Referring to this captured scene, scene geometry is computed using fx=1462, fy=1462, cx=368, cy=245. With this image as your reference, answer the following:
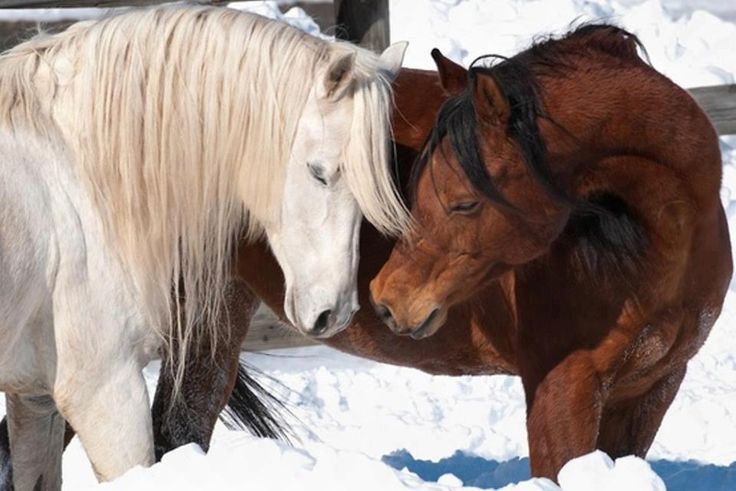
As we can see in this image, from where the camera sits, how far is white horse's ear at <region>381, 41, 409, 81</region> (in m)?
3.49

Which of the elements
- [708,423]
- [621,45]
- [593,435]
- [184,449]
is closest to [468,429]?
[708,423]

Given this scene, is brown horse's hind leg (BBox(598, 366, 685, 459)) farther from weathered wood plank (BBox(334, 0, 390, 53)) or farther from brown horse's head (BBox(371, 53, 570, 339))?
weathered wood plank (BBox(334, 0, 390, 53))

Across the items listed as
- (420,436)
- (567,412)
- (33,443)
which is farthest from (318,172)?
(420,436)

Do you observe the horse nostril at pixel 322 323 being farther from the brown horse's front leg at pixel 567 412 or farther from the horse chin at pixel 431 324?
the brown horse's front leg at pixel 567 412

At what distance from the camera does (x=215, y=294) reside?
3.53 metres

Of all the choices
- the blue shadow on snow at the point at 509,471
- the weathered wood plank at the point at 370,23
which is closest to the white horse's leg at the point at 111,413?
the blue shadow on snow at the point at 509,471

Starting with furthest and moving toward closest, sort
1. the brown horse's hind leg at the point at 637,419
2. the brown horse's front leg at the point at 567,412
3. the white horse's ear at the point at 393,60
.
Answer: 1. the brown horse's hind leg at the point at 637,419
2. the brown horse's front leg at the point at 567,412
3. the white horse's ear at the point at 393,60

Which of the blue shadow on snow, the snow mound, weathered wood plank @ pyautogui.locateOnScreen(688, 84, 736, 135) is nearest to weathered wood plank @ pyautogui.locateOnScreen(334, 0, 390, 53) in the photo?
weathered wood plank @ pyautogui.locateOnScreen(688, 84, 736, 135)

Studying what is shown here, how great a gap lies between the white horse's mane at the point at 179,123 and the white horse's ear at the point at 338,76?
4cm

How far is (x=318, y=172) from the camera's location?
3.32 meters

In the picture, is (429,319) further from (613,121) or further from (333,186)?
(613,121)

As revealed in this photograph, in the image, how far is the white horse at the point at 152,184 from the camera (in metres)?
3.27

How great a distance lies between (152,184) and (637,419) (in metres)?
1.47

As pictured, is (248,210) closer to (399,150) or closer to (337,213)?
(337,213)
